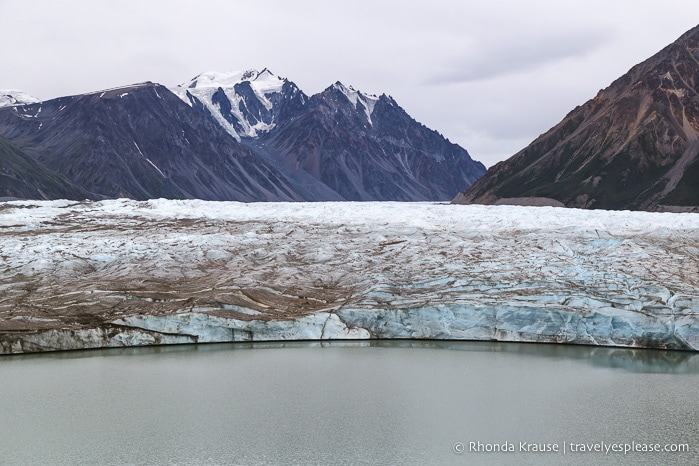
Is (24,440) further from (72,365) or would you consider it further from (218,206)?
(218,206)

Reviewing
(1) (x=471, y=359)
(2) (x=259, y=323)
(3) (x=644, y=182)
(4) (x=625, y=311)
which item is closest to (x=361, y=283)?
(2) (x=259, y=323)

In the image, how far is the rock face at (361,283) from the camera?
3844 centimetres

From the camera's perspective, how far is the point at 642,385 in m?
30.4

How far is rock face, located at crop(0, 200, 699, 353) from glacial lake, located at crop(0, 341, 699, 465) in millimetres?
1222

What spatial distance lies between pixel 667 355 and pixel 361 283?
16.2 m

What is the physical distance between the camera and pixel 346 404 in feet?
89.5

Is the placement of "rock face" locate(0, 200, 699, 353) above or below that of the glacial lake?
above

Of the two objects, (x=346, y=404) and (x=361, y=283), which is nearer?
(x=346, y=404)

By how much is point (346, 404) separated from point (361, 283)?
16729 millimetres

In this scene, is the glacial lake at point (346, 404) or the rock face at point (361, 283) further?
the rock face at point (361, 283)

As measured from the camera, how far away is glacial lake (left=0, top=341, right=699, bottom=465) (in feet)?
71.8

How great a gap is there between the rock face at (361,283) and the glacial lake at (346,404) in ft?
4.01

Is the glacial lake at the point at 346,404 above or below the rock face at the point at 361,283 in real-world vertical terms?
below

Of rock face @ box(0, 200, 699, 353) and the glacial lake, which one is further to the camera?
rock face @ box(0, 200, 699, 353)
